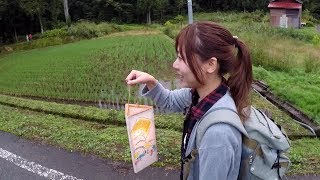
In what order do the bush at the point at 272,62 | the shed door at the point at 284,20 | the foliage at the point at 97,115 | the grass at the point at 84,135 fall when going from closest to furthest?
1. the grass at the point at 84,135
2. the foliage at the point at 97,115
3. the bush at the point at 272,62
4. the shed door at the point at 284,20

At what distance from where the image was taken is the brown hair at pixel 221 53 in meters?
1.44

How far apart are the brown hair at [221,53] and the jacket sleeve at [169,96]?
0.48m

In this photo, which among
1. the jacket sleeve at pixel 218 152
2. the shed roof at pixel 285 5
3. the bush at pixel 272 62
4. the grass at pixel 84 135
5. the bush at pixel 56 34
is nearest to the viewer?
the jacket sleeve at pixel 218 152

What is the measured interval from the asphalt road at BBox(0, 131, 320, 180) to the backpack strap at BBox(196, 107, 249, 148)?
6.91ft

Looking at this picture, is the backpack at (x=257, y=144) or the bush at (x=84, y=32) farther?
the bush at (x=84, y=32)

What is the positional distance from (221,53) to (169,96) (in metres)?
0.64

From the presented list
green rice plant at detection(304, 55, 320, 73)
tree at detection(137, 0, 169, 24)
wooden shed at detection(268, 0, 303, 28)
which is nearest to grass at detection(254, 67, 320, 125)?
green rice plant at detection(304, 55, 320, 73)

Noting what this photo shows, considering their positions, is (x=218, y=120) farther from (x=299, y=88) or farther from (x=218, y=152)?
(x=299, y=88)

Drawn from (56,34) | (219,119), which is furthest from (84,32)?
(219,119)

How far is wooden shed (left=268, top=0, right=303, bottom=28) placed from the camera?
2975cm

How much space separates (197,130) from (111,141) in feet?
9.61

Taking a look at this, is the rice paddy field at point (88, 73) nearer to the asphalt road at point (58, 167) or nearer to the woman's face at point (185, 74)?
the asphalt road at point (58, 167)

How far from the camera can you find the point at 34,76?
1277 cm

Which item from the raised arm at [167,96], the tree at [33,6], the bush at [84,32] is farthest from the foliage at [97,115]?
the tree at [33,6]
